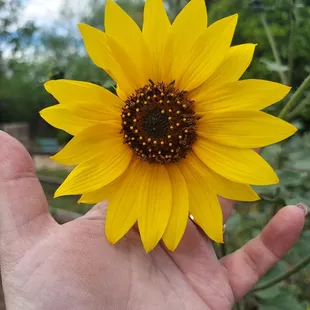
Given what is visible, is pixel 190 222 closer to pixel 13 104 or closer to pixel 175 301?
pixel 175 301

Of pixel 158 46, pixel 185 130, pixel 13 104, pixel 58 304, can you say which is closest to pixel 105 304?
pixel 58 304

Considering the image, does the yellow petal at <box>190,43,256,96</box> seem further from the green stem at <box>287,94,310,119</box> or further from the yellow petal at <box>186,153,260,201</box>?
the green stem at <box>287,94,310,119</box>

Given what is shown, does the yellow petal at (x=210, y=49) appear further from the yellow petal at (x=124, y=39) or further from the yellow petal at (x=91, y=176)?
the yellow petal at (x=91, y=176)

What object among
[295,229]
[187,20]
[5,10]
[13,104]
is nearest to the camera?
[187,20]

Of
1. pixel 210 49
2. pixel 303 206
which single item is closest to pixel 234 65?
pixel 210 49

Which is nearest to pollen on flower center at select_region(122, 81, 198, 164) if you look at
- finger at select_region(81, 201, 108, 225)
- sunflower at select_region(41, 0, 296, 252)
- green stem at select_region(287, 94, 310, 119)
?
sunflower at select_region(41, 0, 296, 252)
